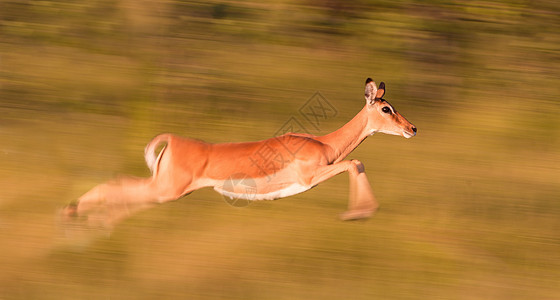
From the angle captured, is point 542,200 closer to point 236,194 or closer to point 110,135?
point 236,194

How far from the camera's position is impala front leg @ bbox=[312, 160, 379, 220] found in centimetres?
233

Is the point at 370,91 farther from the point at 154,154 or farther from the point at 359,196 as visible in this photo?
the point at 154,154

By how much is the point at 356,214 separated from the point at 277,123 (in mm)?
637

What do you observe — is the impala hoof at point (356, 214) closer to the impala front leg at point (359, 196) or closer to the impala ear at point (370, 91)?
the impala front leg at point (359, 196)

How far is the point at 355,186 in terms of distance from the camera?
8.11 feet

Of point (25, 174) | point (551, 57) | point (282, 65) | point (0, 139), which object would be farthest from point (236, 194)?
point (551, 57)

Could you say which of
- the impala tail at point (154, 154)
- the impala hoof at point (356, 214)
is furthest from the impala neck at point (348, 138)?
the impala tail at point (154, 154)

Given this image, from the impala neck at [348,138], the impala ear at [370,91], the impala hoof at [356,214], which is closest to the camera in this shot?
the impala ear at [370,91]

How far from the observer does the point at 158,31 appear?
3.18m

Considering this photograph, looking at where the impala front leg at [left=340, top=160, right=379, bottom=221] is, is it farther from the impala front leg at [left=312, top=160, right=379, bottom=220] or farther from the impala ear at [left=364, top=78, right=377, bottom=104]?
the impala ear at [left=364, top=78, right=377, bottom=104]

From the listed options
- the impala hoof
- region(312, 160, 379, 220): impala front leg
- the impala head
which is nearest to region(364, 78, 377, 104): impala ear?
the impala head

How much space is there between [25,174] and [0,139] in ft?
0.86

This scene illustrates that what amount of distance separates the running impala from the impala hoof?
0.30 feet

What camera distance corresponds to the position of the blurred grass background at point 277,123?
290 cm
